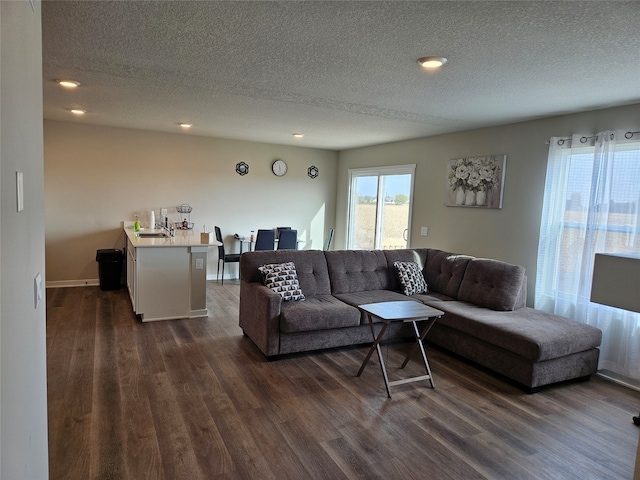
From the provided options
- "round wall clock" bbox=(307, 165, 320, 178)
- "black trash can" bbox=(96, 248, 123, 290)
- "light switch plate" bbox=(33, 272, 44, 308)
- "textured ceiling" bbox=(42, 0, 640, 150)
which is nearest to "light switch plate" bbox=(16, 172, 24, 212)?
"light switch plate" bbox=(33, 272, 44, 308)

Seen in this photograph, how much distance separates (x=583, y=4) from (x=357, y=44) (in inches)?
45.3

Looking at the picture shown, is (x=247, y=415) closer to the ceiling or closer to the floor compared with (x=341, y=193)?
closer to the floor

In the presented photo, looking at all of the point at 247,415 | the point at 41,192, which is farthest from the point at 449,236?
the point at 41,192

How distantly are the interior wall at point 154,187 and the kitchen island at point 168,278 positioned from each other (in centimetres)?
173

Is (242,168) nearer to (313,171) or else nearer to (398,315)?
(313,171)

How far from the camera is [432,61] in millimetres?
2668

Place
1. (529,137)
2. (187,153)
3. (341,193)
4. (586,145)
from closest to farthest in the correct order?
1. (586,145)
2. (529,137)
3. (187,153)
4. (341,193)

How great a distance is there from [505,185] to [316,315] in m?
2.67

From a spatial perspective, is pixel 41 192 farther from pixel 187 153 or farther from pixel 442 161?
pixel 187 153

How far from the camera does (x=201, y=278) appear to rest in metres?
4.96

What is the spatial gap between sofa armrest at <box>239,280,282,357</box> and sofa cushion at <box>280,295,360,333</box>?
8 centimetres

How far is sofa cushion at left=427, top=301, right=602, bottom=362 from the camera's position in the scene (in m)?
3.27

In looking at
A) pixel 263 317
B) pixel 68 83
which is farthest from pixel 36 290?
pixel 68 83

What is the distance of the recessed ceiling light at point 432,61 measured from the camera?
2637 millimetres
